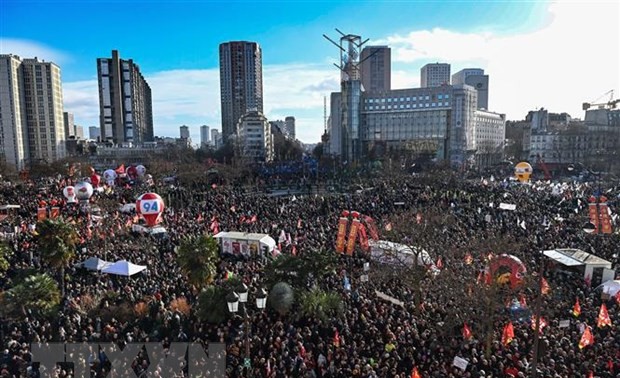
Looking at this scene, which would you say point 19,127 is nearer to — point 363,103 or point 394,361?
point 363,103

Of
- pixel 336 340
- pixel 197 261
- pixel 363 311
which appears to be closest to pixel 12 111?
pixel 197 261

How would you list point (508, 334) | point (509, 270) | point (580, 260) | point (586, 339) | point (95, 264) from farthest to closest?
1. point (95, 264)
2. point (580, 260)
3. point (509, 270)
4. point (508, 334)
5. point (586, 339)

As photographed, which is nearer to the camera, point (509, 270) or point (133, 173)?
point (509, 270)

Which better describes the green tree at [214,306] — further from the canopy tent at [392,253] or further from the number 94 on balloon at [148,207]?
the number 94 on balloon at [148,207]

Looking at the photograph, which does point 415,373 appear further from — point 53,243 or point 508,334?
point 53,243

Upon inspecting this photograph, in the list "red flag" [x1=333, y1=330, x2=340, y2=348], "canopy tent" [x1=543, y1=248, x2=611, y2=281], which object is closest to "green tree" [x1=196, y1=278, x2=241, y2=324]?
"red flag" [x1=333, y1=330, x2=340, y2=348]

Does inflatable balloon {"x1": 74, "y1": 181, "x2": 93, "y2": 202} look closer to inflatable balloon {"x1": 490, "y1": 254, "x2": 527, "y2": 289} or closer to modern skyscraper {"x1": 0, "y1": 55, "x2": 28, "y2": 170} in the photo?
inflatable balloon {"x1": 490, "y1": 254, "x2": 527, "y2": 289}

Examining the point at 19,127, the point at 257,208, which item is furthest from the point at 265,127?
the point at 257,208
